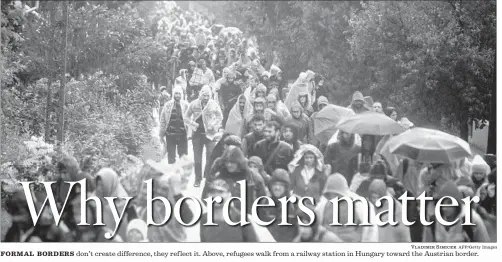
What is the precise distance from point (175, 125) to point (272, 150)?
2.60 m

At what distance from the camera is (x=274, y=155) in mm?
14273

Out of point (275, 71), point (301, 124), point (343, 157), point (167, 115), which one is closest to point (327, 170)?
point (343, 157)

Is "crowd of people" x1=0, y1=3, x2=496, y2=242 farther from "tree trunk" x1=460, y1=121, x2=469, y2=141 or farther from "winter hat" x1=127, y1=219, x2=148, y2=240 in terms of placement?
"tree trunk" x1=460, y1=121, x2=469, y2=141

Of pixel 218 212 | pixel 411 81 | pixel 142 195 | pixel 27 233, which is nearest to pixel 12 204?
pixel 27 233

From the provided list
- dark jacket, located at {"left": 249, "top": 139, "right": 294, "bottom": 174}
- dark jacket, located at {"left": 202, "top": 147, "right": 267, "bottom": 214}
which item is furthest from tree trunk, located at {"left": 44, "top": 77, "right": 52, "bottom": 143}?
dark jacket, located at {"left": 249, "top": 139, "right": 294, "bottom": 174}

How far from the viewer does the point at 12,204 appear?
13516 mm

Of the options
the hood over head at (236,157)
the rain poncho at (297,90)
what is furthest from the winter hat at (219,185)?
the rain poncho at (297,90)

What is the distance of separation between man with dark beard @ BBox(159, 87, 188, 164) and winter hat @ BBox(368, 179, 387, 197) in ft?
12.3

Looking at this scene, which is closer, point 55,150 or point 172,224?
point 172,224

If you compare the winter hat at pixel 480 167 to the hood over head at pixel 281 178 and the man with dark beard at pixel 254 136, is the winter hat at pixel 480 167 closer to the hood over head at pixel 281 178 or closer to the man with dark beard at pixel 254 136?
the hood over head at pixel 281 178

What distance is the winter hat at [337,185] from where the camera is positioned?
13.5 m

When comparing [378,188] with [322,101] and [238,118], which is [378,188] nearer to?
[238,118]

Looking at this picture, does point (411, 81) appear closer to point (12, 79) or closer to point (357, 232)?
point (357, 232)
